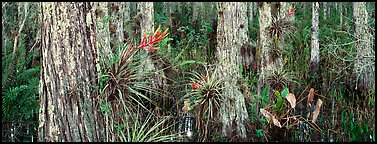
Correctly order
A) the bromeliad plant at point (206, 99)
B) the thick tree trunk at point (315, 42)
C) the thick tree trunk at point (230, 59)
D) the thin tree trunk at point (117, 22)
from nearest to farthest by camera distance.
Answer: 1. the bromeliad plant at point (206, 99)
2. the thick tree trunk at point (230, 59)
3. the thin tree trunk at point (117, 22)
4. the thick tree trunk at point (315, 42)

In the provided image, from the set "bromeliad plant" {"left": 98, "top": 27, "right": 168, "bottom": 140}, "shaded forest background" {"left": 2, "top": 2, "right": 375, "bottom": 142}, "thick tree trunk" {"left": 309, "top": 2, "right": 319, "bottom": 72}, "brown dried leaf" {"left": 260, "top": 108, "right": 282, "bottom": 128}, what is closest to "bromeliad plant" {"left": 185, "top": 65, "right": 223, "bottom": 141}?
"shaded forest background" {"left": 2, "top": 2, "right": 375, "bottom": 142}

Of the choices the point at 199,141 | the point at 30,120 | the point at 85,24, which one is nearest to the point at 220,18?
the point at 199,141

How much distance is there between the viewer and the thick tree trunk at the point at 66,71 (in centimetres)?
336

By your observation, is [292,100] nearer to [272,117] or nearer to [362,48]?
[272,117]

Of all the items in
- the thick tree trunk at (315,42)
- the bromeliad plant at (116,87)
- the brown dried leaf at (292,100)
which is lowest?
the brown dried leaf at (292,100)

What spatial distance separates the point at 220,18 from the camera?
5.84 metres

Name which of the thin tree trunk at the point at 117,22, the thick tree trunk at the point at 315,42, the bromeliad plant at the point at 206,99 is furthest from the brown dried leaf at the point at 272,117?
the thick tree trunk at the point at 315,42

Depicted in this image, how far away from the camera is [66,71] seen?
A: 3377 mm

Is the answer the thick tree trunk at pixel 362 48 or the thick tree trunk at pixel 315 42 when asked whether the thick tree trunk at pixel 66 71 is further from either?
the thick tree trunk at pixel 315 42

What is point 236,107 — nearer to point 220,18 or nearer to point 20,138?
point 220,18

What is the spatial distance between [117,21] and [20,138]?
12.0ft

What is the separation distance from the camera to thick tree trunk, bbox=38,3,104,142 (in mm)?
3363

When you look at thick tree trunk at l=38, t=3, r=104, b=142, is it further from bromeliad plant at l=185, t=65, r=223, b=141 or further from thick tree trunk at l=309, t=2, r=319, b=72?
thick tree trunk at l=309, t=2, r=319, b=72

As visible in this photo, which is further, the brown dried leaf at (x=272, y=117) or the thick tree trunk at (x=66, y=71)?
the brown dried leaf at (x=272, y=117)
